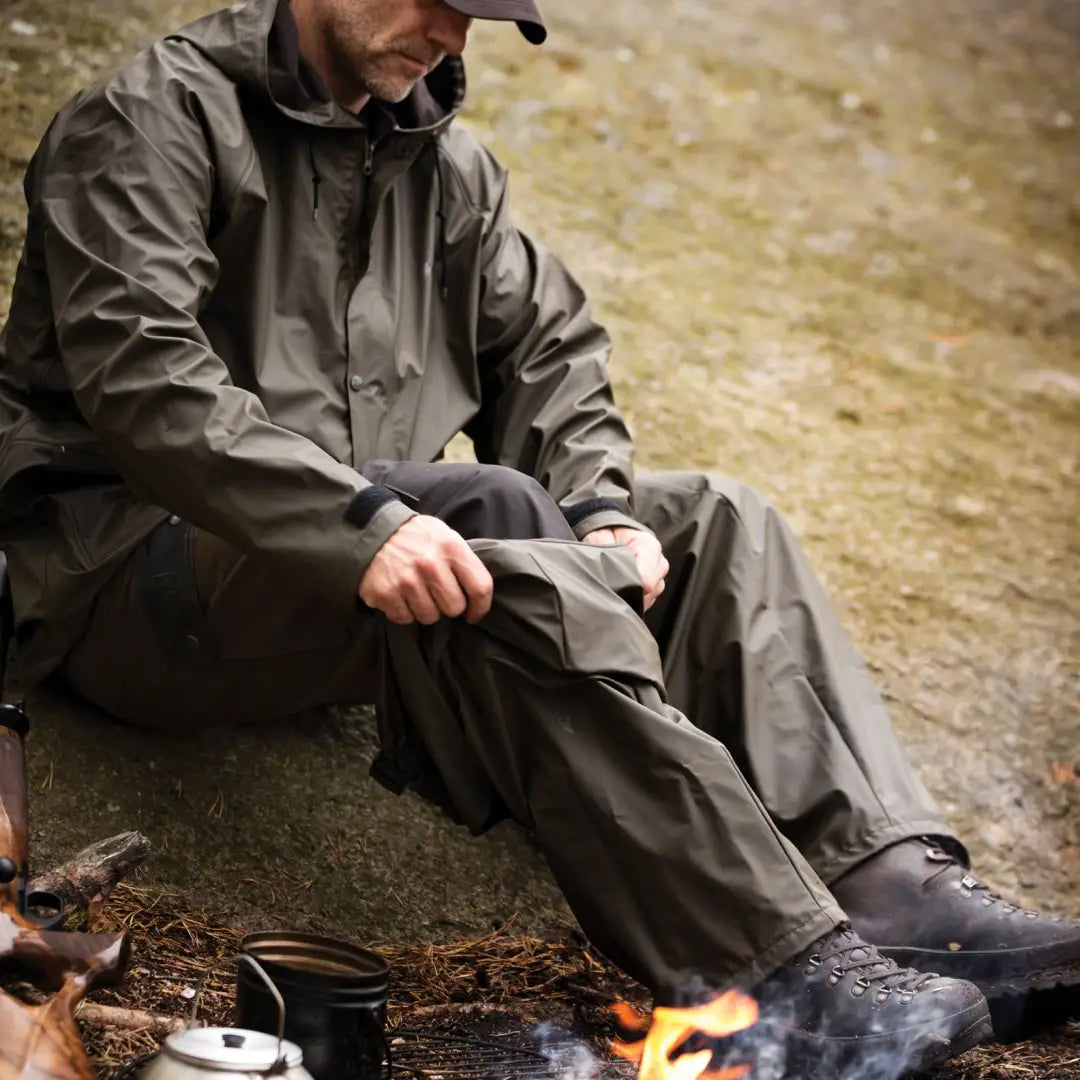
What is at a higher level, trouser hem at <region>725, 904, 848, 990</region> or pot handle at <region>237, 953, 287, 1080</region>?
pot handle at <region>237, 953, 287, 1080</region>

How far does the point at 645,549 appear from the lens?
2.93 meters

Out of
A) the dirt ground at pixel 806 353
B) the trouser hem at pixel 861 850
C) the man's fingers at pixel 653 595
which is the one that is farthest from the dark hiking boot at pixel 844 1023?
the dirt ground at pixel 806 353

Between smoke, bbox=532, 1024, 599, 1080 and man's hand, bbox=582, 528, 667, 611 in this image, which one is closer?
smoke, bbox=532, 1024, 599, 1080

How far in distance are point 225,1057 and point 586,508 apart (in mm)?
1466

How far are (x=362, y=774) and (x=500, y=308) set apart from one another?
1168 mm

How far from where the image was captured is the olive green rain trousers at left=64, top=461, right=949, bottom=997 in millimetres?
2340

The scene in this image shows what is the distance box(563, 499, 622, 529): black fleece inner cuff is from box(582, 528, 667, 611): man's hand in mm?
59

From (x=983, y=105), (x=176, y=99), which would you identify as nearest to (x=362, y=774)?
(x=176, y=99)

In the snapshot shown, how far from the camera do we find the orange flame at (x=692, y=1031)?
2.31 m

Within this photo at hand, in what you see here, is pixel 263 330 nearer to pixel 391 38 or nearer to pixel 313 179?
pixel 313 179

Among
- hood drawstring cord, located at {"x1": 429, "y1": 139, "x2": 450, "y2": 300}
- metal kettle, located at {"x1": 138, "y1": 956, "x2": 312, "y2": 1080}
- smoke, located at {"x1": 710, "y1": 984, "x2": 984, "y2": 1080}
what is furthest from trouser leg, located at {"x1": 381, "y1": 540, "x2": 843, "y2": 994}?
hood drawstring cord, located at {"x1": 429, "y1": 139, "x2": 450, "y2": 300}

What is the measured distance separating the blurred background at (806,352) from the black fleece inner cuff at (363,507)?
113 centimetres

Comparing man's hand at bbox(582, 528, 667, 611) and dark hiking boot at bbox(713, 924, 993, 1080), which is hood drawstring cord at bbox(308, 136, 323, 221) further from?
dark hiking boot at bbox(713, 924, 993, 1080)

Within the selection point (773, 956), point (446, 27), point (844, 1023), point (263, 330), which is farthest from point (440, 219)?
point (844, 1023)
